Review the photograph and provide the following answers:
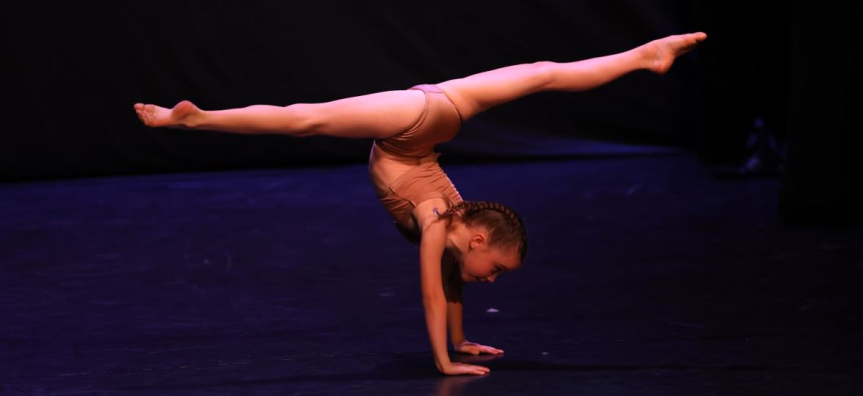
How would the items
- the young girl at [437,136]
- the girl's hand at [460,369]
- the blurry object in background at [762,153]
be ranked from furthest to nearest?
1. the blurry object in background at [762,153]
2. the girl's hand at [460,369]
3. the young girl at [437,136]

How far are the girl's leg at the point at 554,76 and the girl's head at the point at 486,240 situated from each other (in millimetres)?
352

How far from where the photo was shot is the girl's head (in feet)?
10.5

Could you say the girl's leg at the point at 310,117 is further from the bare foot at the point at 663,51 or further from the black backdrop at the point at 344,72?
the black backdrop at the point at 344,72

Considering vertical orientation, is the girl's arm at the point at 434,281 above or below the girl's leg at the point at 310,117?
below

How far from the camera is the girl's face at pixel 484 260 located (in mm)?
3186

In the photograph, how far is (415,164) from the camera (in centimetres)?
351

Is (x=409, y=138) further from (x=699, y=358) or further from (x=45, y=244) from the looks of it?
(x=45, y=244)

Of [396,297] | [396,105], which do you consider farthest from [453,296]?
[396,297]

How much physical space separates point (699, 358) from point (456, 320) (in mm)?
749

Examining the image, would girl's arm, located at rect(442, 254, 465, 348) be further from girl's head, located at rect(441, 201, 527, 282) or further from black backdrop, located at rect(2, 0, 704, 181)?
black backdrop, located at rect(2, 0, 704, 181)

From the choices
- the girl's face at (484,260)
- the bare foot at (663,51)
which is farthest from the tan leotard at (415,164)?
the bare foot at (663,51)

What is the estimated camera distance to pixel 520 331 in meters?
3.92

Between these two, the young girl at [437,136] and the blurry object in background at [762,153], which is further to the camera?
the blurry object in background at [762,153]

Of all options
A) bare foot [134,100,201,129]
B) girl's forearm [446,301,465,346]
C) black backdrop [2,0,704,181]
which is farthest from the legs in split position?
black backdrop [2,0,704,181]
